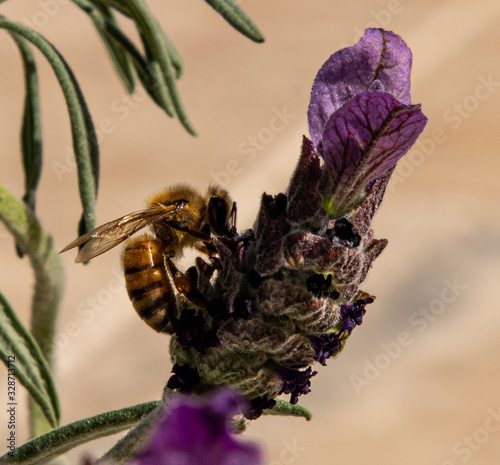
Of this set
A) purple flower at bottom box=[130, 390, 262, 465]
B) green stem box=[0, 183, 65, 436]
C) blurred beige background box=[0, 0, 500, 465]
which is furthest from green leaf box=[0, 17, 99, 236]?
blurred beige background box=[0, 0, 500, 465]

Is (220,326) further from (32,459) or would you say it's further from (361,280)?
(32,459)

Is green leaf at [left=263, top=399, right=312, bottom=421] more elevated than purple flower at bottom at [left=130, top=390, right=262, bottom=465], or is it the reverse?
purple flower at bottom at [left=130, top=390, right=262, bottom=465]

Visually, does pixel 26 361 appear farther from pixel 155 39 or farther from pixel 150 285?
pixel 155 39

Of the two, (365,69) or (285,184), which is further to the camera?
(285,184)

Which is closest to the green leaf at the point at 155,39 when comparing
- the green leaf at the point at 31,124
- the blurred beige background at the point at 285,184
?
the green leaf at the point at 31,124

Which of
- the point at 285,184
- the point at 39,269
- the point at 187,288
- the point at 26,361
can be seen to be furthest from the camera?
the point at 285,184

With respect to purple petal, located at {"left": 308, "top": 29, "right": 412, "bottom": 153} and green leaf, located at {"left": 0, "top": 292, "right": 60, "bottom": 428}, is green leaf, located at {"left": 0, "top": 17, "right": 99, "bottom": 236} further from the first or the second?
purple petal, located at {"left": 308, "top": 29, "right": 412, "bottom": 153}

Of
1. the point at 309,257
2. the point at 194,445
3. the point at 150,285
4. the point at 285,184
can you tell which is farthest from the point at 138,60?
the point at 285,184

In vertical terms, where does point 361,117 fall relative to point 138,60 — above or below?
below
